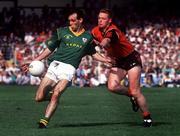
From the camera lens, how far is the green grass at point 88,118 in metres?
11.9

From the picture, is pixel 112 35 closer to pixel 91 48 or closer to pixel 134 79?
pixel 91 48

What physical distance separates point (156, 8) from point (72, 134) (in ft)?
94.6

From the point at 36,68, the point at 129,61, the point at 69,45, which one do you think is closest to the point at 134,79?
the point at 129,61

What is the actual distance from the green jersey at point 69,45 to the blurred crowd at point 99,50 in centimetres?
1683

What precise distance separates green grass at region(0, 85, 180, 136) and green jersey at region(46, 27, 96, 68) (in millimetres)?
1224

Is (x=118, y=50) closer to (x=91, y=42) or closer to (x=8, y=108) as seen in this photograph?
(x=91, y=42)

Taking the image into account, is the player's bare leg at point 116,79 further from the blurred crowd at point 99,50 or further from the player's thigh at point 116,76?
the blurred crowd at point 99,50

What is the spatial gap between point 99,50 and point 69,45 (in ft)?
68.5

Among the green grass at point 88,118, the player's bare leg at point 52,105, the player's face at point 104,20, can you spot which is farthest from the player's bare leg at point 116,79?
the player's bare leg at point 52,105

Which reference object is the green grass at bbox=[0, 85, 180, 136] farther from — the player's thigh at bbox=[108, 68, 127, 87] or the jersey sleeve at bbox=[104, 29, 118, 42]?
the jersey sleeve at bbox=[104, 29, 118, 42]

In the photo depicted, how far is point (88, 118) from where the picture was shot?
14758mm

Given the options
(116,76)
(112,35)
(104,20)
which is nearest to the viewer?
(112,35)

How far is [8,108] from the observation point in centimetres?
1753

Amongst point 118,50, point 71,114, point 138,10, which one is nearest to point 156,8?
point 138,10
